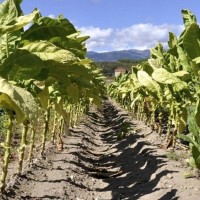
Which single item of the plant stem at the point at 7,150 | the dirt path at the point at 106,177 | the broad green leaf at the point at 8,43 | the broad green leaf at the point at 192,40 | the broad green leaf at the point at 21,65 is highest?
the broad green leaf at the point at 192,40

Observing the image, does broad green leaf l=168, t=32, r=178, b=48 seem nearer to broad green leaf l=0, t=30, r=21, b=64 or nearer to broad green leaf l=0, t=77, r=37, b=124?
broad green leaf l=0, t=30, r=21, b=64

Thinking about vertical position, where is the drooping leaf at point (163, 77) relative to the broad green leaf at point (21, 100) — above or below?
above

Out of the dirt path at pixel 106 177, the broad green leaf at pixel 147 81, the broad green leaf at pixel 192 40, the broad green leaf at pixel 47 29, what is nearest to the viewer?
the broad green leaf at pixel 47 29

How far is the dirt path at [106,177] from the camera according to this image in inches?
229

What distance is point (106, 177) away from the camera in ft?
25.4

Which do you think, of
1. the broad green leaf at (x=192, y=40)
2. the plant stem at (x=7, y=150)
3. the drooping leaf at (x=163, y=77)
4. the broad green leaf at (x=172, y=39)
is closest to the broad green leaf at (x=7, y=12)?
the plant stem at (x=7, y=150)

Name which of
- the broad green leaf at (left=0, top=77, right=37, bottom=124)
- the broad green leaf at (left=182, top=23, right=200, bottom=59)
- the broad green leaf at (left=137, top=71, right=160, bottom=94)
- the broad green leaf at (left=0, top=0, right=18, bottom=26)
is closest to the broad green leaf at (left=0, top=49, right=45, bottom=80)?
the broad green leaf at (left=0, top=0, right=18, bottom=26)

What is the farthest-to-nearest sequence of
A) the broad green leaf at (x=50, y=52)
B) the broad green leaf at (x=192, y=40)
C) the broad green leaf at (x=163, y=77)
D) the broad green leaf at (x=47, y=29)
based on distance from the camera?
the broad green leaf at (x=163, y=77), the broad green leaf at (x=192, y=40), the broad green leaf at (x=47, y=29), the broad green leaf at (x=50, y=52)

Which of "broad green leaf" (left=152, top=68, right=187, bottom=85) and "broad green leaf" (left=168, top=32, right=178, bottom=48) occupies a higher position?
"broad green leaf" (left=168, top=32, right=178, bottom=48)

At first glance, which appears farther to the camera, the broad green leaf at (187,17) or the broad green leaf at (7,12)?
the broad green leaf at (187,17)

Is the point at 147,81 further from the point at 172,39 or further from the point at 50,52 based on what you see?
the point at 50,52

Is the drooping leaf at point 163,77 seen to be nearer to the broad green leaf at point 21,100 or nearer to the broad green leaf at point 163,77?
the broad green leaf at point 163,77

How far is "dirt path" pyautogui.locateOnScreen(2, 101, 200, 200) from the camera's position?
5809 millimetres

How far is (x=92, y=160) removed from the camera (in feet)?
30.7
